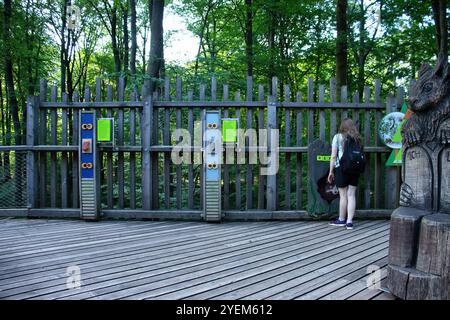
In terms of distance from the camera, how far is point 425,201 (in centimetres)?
Answer: 290

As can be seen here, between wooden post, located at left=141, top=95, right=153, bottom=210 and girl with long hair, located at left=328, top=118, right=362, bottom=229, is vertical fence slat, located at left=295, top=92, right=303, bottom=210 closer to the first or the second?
girl with long hair, located at left=328, top=118, right=362, bottom=229

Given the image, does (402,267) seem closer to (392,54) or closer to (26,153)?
(26,153)

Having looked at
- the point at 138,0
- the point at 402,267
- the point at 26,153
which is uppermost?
the point at 138,0

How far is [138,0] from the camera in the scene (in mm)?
17156

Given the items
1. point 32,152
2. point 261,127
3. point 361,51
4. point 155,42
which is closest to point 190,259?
point 261,127

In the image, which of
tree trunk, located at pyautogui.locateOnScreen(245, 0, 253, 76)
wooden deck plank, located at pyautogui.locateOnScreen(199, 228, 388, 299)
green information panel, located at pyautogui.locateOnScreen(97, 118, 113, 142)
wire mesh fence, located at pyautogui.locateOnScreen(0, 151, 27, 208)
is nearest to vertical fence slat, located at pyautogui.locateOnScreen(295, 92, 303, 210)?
wooden deck plank, located at pyautogui.locateOnScreen(199, 228, 388, 299)

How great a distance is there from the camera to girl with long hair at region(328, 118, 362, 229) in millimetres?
5238

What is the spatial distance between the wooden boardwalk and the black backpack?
0.95 meters

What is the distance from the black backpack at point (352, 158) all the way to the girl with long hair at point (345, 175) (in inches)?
1.9

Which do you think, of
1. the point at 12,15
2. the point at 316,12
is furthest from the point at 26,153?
the point at 316,12

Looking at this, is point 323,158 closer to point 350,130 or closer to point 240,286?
point 350,130

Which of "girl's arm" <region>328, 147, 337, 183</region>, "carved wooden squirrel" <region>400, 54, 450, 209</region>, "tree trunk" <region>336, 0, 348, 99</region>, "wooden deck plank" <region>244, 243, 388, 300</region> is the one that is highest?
"tree trunk" <region>336, 0, 348, 99</region>

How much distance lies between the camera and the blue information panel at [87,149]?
565 cm

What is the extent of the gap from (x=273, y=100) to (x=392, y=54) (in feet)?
20.0
